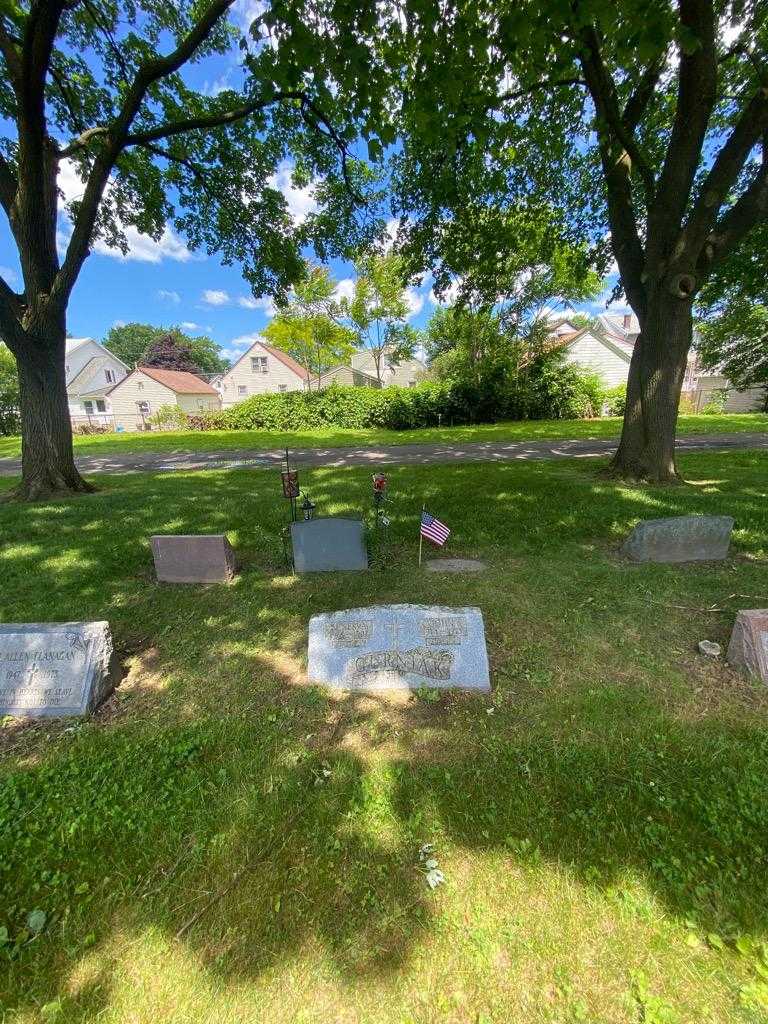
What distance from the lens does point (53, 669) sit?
291 centimetres

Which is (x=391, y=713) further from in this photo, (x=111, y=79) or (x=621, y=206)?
(x=111, y=79)

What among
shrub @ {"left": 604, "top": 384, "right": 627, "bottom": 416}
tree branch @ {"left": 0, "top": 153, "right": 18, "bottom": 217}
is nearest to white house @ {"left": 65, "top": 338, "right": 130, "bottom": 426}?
tree branch @ {"left": 0, "top": 153, "right": 18, "bottom": 217}

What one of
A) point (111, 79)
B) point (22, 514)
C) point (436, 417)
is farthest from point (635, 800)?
point (436, 417)

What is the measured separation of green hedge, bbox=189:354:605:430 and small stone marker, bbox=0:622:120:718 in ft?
63.1

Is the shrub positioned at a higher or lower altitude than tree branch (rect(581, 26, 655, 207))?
lower

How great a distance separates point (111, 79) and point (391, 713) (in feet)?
43.5

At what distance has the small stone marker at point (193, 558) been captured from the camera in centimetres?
453

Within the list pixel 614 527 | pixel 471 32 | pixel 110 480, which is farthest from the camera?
pixel 110 480

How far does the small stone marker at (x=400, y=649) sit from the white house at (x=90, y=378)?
41.7 metres

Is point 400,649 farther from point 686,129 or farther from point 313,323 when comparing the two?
point 313,323

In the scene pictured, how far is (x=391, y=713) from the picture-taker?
2.86m

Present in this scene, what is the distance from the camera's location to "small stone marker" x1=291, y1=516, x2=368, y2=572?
4.64 meters

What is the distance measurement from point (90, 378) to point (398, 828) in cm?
5106

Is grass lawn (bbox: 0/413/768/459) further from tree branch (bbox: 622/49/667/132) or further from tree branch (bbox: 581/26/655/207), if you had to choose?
tree branch (bbox: 581/26/655/207)
